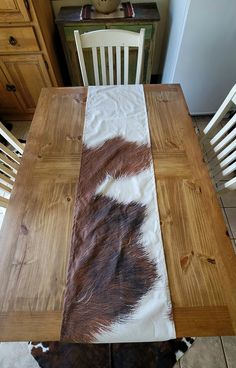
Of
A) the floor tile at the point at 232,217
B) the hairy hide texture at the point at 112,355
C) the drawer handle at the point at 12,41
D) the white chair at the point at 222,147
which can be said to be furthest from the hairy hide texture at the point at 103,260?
the drawer handle at the point at 12,41

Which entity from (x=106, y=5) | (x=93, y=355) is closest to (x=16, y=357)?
(x=93, y=355)

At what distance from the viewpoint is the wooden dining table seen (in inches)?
22.1

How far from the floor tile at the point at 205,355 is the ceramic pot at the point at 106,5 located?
2235 mm

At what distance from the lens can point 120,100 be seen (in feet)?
3.44

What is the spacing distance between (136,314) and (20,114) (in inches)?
80.7

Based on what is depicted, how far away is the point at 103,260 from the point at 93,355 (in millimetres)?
746

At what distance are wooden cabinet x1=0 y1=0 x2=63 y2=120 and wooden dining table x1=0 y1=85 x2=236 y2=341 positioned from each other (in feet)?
2.91

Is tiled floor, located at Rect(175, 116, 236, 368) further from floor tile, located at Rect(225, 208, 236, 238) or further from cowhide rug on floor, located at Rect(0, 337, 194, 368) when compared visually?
floor tile, located at Rect(225, 208, 236, 238)

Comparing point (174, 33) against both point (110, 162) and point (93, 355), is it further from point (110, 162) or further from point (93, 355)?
point (93, 355)

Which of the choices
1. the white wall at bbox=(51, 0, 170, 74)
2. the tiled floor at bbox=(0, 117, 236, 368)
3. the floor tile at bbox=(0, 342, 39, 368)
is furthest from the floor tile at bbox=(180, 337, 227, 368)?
the white wall at bbox=(51, 0, 170, 74)

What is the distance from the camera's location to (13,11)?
1.33 m

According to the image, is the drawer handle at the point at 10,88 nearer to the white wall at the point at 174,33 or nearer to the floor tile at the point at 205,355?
the white wall at the point at 174,33

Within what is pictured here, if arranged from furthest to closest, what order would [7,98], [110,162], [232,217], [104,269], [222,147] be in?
[7,98] < [232,217] < [222,147] < [110,162] < [104,269]

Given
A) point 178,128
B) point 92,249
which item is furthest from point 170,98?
point 92,249
